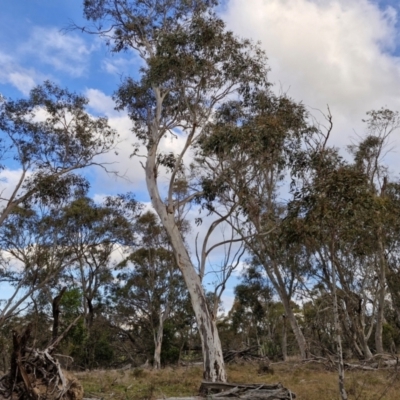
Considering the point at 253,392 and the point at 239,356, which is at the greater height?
the point at 239,356

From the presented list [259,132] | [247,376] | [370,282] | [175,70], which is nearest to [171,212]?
[259,132]

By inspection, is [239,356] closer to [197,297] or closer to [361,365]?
[361,365]

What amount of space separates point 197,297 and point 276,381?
127 inches

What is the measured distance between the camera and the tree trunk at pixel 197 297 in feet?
34.1

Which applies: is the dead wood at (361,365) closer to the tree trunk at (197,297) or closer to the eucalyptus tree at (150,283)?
the tree trunk at (197,297)

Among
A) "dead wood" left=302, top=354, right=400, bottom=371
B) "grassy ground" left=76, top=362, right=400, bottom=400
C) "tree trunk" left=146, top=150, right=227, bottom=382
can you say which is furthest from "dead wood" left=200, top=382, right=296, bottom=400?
"dead wood" left=302, top=354, right=400, bottom=371

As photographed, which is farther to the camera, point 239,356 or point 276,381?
point 239,356

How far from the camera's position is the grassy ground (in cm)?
914

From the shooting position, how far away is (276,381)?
1176cm

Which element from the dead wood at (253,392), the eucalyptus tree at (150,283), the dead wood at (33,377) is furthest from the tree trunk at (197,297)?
the eucalyptus tree at (150,283)

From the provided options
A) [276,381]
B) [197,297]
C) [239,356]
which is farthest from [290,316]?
[197,297]

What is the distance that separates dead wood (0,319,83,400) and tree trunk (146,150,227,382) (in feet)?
14.4

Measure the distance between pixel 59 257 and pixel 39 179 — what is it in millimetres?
5699

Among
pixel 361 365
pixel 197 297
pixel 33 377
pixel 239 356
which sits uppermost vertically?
pixel 197 297
